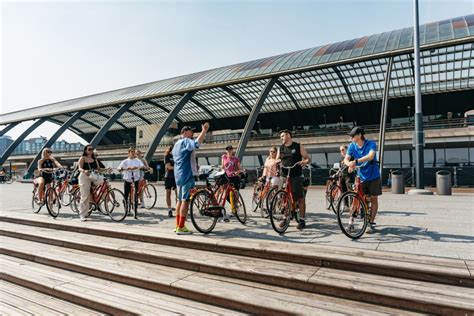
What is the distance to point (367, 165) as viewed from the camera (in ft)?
15.9

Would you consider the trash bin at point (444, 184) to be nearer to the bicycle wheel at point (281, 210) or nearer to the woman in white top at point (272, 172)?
the woman in white top at point (272, 172)

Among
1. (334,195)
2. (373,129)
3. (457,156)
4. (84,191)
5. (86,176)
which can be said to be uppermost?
(373,129)

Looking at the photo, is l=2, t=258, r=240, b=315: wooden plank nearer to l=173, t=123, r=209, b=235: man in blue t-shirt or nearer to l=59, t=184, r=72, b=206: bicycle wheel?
l=173, t=123, r=209, b=235: man in blue t-shirt

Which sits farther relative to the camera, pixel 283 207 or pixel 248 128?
pixel 248 128

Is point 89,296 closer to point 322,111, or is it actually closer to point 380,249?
point 380,249

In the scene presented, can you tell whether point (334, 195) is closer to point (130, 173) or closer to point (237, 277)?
point (237, 277)

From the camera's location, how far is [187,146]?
5031mm

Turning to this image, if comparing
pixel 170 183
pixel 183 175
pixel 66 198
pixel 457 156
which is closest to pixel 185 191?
pixel 183 175

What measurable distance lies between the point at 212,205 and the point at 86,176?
3.49m

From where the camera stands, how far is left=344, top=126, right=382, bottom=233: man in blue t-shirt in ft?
15.6

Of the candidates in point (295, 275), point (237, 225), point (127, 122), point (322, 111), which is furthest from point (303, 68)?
point (127, 122)

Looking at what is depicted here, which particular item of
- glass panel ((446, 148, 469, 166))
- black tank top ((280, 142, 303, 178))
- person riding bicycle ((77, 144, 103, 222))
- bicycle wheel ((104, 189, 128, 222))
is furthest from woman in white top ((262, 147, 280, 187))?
glass panel ((446, 148, 469, 166))

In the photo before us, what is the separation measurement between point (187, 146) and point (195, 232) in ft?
4.97

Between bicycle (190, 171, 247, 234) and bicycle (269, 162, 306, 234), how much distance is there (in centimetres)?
102
